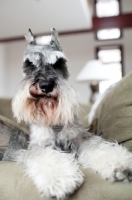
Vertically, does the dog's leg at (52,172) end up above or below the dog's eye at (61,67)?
below

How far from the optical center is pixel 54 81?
1.35 m

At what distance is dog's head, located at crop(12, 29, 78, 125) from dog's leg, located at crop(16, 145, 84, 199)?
18cm

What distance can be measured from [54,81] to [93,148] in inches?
15.8

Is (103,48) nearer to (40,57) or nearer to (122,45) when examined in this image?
(122,45)

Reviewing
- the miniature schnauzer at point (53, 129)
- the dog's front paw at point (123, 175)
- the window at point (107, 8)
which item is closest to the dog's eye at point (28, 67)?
the miniature schnauzer at point (53, 129)

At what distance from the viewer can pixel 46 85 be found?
4.24 ft

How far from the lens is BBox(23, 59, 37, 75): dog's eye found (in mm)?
1461

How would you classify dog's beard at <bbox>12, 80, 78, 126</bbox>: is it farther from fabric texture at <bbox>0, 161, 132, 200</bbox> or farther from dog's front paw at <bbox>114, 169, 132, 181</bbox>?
dog's front paw at <bbox>114, 169, 132, 181</bbox>

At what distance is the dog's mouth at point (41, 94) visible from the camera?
1307 millimetres

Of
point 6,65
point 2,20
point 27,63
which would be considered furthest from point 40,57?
point 6,65

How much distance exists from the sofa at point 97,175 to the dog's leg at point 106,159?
35 mm

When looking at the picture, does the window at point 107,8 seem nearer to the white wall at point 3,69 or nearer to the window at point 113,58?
the window at point 113,58

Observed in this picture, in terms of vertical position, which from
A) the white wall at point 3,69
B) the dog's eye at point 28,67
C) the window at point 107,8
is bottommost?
the dog's eye at point 28,67

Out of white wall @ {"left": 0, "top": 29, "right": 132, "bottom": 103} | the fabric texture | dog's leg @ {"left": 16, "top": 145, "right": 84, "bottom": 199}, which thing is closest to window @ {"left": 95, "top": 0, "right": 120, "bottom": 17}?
white wall @ {"left": 0, "top": 29, "right": 132, "bottom": 103}
